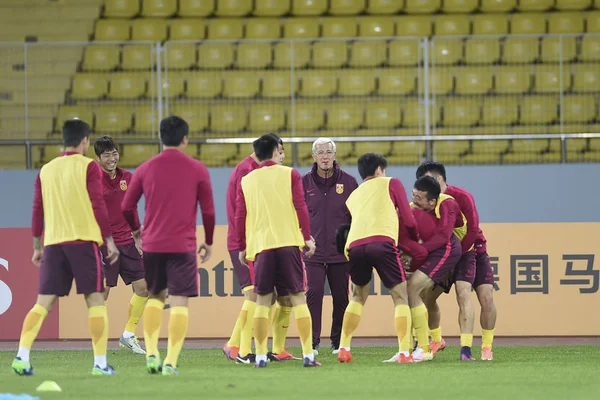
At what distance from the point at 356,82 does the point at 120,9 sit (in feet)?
16.1

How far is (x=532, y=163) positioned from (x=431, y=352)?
517cm

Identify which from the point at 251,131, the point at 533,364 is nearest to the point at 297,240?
the point at 533,364

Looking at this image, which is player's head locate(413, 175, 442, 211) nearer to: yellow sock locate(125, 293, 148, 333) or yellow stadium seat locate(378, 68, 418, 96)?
yellow sock locate(125, 293, 148, 333)

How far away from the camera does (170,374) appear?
7.95m

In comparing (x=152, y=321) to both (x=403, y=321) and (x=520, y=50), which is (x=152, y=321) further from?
(x=520, y=50)

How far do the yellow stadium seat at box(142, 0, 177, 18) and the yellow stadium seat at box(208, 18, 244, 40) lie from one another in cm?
76

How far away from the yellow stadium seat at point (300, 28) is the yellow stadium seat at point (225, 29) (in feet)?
2.35

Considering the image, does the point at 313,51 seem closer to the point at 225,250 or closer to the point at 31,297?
the point at 225,250

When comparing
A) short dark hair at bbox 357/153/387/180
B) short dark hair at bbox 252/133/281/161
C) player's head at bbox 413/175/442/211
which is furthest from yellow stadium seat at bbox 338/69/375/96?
short dark hair at bbox 252/133/281/161

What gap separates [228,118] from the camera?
14.8 m

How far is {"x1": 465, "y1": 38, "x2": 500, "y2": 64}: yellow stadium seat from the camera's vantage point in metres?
14.7

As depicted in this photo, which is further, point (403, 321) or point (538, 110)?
point (538, 110)

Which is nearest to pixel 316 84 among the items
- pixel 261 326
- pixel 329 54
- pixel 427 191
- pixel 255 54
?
pixel 329 54

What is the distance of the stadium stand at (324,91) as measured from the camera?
47.3ft
